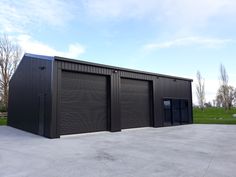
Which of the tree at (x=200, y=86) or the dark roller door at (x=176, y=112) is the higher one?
the tree at (x=200, y=86)

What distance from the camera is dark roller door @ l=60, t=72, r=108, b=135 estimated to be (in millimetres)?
9762

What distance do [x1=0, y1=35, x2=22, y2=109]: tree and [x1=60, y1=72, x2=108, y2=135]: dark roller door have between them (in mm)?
19241

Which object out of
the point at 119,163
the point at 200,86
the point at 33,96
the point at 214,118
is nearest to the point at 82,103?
the point at 33,96

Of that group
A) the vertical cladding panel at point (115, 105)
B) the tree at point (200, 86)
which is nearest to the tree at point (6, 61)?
the vertical cladding panel at point (115, 105)

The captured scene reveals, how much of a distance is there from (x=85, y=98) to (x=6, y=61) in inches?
857

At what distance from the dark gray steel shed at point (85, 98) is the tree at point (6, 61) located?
40.1 feet

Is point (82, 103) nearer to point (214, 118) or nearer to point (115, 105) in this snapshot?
point (115, 105)

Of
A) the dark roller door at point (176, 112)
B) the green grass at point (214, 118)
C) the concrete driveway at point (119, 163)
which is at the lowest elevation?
the green grass at point (214, 118)

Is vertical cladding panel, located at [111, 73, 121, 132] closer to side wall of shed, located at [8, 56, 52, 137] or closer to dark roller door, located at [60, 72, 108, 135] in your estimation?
dark roller door, located at [60, 72, 108, 135]

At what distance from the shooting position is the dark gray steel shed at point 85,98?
9.41 m

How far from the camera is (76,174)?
12.8 ft

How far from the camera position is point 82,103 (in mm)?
10438

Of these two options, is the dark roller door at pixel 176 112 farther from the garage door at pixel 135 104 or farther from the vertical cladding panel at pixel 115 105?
the vertical cladding panel at pixel 115 105

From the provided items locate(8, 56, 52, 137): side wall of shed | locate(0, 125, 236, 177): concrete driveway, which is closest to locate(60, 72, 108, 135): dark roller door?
locate(8, 56, 52, 137): side wall of shed
